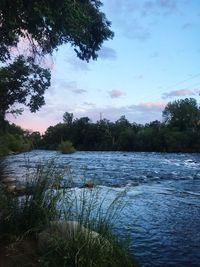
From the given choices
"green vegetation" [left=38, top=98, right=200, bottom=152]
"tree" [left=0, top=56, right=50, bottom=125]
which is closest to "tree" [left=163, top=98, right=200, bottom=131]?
"green vegetation" [left=38, top=98, right=200, bottom=152]

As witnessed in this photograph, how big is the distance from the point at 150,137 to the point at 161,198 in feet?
299

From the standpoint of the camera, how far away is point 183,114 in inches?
5039

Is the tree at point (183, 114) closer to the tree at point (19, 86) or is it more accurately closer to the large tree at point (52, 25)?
the tree at point (19, 86)

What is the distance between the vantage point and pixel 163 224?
11.0 metres

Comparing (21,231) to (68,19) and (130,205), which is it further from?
(130,205)

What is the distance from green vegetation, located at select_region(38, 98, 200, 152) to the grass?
90.0 m

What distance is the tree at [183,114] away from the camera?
120250 mm

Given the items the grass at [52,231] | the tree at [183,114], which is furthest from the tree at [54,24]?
the tree at [183,114]

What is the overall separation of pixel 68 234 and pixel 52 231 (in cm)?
34

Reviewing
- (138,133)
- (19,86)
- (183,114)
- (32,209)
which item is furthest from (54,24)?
(183,114)

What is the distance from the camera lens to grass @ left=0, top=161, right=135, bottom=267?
17.9 feet

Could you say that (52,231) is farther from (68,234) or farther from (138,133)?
(138,133)

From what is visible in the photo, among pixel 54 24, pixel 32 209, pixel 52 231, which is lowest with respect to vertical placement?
pixel 52 231

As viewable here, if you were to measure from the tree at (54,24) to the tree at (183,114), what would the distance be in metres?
106
